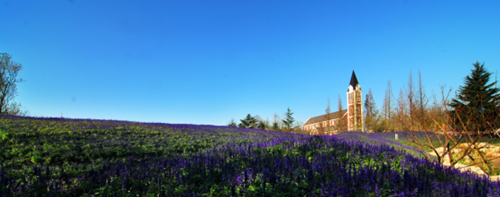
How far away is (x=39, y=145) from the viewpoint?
9250 millimetres

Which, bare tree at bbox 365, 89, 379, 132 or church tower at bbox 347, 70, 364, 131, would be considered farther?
church tower at bbox 347, 70, 364, 131

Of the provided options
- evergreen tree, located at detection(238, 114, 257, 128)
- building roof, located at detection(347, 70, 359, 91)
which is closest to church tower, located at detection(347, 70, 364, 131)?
building roof, located at detection(347, 70, 359, 91)

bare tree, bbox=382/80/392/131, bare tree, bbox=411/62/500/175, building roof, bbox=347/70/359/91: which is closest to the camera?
bare tree, bbox=411/62/500/175

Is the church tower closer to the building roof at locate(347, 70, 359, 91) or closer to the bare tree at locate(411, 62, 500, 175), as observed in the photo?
the building roof at locate(347, 70, 359, 91)

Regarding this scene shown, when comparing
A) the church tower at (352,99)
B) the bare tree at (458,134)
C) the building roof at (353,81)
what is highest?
the building roof at (353,81)

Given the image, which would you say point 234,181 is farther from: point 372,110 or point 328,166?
point 372,110

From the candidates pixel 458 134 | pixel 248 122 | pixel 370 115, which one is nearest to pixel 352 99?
pixel 370 115

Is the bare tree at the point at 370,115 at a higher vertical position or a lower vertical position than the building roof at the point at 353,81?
lower

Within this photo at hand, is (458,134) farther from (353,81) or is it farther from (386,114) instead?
(353,81)

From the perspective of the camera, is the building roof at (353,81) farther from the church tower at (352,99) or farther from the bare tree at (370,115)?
the bare tree at (370,115)

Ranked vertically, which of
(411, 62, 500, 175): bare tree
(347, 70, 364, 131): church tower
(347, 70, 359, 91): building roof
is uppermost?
(347, 70, 359, 91): building roof

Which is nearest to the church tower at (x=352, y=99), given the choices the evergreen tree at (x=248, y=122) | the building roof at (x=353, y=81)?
the building roof at (x=353, y=81)

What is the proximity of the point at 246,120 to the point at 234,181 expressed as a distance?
31.4m

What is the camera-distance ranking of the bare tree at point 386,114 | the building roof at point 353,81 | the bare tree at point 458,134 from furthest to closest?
the building roof at point 353,81, the bare tree at point 386,114, the bare tree at point 458,134
